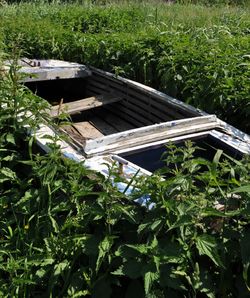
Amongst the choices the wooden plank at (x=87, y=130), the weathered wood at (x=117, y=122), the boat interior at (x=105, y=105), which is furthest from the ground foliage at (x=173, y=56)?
→ the wooden plank at (x=87, y=130)

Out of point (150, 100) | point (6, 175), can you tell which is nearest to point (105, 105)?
point (150, 100)

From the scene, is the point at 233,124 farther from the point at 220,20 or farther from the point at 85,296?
the point at 220,20

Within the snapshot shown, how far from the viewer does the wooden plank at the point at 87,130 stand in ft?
14.8

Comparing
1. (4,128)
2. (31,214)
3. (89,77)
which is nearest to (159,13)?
(89,77)

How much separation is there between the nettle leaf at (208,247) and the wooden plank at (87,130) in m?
2.49

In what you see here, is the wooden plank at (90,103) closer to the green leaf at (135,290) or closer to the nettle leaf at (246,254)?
the green leaf at (135,290)

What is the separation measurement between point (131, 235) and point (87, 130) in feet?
7.73

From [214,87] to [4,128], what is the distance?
168cm

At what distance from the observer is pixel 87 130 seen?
4.66m

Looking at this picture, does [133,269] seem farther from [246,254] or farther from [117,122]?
[117,122]

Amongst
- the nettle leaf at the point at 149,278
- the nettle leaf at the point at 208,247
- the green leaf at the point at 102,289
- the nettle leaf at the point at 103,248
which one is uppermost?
the nettle leaf at the point at 208,247

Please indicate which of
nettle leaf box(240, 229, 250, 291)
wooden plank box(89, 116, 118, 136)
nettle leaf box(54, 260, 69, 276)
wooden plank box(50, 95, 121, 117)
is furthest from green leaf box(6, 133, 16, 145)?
nettle leaf box(240, 229, 250, 291)

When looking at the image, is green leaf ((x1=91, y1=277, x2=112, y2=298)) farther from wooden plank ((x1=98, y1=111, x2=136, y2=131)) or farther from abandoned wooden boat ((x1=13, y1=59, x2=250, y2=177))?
wooden plank ((x1=98, y1=111, x2=136, y2=131))

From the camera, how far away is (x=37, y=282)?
99.7 inches
